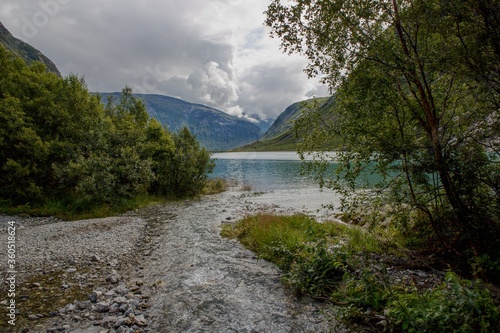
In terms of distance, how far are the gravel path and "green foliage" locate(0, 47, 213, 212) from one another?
25.1 feet

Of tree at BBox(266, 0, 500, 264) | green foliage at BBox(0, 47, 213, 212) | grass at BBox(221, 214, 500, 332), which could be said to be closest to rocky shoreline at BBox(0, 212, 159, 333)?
grass at BBox(221, 214, 500, 332)

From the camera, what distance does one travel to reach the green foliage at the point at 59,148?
22208 mm

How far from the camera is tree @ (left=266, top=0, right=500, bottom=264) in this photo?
7.52m

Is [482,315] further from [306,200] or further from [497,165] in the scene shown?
[306,200]

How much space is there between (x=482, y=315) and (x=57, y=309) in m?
10.4

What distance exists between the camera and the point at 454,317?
495 centimetres

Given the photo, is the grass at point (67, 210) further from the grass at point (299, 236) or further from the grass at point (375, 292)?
the grass at point (375, 292)

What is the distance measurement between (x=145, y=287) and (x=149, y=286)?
13 centimetres

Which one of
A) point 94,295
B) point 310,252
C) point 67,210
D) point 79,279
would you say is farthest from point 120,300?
point 67,210

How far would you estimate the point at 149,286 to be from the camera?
9.47 m

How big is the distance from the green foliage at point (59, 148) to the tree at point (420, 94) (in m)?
21.0

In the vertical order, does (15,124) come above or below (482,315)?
above

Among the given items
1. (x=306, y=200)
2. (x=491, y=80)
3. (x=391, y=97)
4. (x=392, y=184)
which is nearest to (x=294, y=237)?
(x=392, y=184)

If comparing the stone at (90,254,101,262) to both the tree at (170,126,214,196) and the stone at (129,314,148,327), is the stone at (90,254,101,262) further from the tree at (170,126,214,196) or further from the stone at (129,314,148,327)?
the tree at (170,126,214,196)
